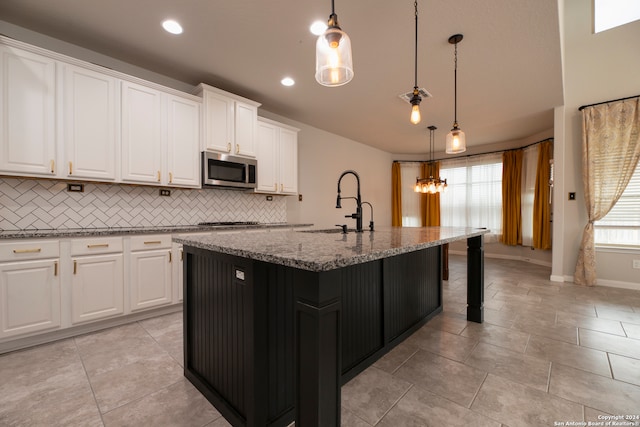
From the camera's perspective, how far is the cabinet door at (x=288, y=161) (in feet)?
13.3

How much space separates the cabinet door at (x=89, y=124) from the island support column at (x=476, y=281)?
357 centimetres

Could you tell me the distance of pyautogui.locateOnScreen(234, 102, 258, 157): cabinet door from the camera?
11.2 feet

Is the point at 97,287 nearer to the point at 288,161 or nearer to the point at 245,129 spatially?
the point at 245,129

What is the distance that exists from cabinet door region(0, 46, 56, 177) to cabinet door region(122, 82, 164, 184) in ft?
1.68

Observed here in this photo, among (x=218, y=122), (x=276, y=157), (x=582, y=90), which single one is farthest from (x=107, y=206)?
(x=582, y=90)

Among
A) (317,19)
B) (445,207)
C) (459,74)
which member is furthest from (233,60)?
(445,207)

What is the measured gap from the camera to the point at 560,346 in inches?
82.4

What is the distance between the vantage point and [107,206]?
2.76m

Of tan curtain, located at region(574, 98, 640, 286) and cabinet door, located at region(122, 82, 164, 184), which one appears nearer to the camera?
cabinet door, located at region(122, 82, 164, 184)

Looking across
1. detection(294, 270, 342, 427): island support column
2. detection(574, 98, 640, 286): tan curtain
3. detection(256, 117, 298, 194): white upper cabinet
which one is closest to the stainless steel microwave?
detection(256, 117, 298, 194): white upper cabinet

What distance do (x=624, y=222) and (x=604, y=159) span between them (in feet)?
3.04

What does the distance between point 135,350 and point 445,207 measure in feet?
22.4

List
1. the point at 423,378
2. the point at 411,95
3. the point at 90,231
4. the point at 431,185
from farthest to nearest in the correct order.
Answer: the point at 431,185
the point at 411,95
the point at 90,231
the point at 423,378

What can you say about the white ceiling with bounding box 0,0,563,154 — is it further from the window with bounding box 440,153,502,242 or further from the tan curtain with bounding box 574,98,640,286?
the window with bounding box 440,153,502,242
